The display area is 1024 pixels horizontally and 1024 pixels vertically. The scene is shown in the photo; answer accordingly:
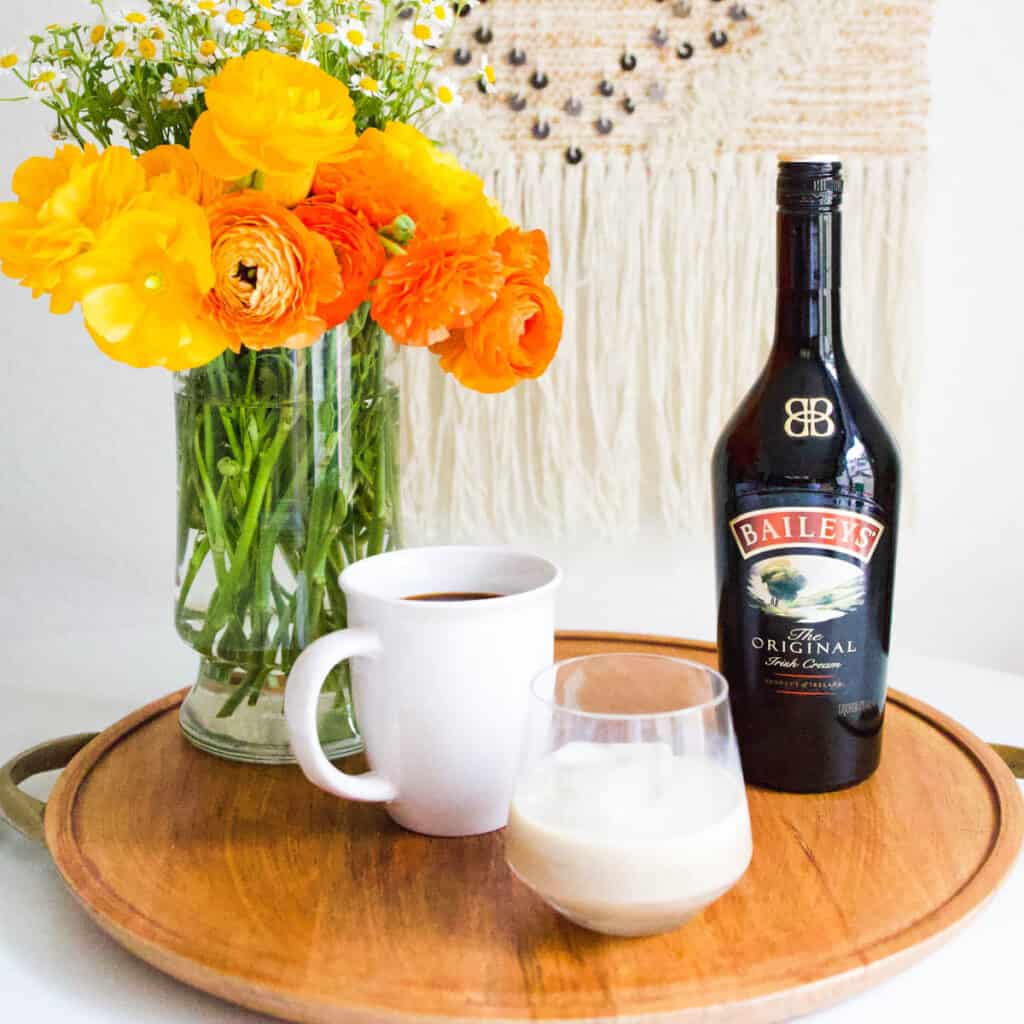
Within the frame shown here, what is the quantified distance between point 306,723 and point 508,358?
212mm

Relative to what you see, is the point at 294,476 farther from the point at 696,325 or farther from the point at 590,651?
the point at 696,325

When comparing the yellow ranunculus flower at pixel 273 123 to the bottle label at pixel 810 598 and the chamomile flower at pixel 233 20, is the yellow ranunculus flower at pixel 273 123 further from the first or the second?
the bottle label at pixel 810 598

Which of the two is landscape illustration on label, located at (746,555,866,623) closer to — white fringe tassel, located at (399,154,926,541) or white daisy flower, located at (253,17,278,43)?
white daisy flower, located at (253,17,278,43)

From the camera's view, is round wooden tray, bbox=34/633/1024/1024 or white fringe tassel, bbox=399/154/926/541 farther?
white fringe tassel, bbox=399/154/926/541

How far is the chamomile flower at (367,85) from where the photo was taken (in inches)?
27.5

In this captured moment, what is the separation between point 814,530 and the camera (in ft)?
2.27

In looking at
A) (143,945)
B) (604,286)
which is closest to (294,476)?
(143,945)

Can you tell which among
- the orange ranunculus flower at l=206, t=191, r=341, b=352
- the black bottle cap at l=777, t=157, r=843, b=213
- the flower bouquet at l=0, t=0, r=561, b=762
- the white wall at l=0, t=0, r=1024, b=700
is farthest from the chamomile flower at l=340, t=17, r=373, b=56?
the white wall at l=0, t=0, r=1024, b=700

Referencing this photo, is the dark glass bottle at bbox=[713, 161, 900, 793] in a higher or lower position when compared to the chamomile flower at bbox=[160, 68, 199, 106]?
lower

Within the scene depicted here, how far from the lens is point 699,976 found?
547 millimetres

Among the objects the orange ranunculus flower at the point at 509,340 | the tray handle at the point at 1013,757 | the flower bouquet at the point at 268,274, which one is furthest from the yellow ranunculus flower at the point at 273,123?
the tray handle at the point at 1013,757

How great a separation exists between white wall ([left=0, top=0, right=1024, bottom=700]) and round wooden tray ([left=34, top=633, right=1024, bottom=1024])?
632mm

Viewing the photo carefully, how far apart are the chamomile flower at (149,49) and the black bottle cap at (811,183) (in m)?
0.32

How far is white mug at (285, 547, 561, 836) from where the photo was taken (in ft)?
2.12
